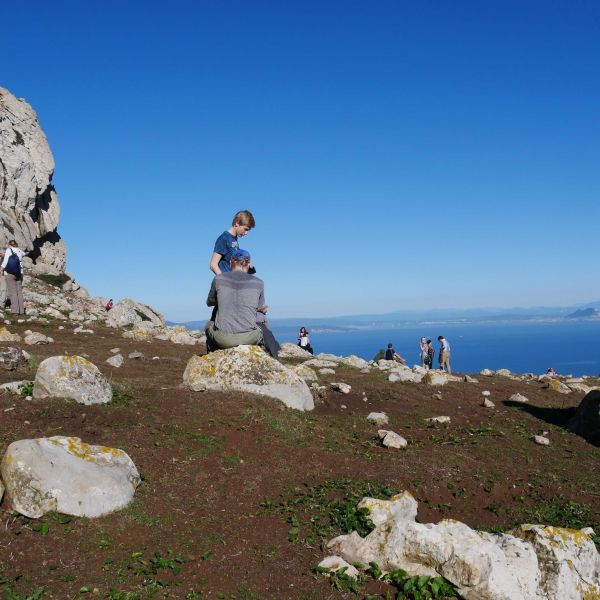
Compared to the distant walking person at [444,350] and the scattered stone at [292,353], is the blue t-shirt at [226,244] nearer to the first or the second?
the scattered stone at [292,353]

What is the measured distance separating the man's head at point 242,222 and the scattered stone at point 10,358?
7.41 metres

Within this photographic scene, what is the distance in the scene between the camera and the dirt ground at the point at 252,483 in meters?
6.84

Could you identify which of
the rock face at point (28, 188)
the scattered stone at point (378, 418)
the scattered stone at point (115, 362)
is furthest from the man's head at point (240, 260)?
the rock face at point (28, 188)

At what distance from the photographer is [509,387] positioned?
22766 mm

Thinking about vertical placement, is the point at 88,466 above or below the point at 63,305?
below

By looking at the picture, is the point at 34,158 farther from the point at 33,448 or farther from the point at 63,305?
the point at 33,448

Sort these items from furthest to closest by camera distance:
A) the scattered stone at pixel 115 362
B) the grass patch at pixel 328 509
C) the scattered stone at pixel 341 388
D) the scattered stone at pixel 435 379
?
the scattered stone at pixel 435 379 < the scattered stone at pixel 115 362 < the scattered stone at pixel 341 388 < the grass patch at pixel 328 509

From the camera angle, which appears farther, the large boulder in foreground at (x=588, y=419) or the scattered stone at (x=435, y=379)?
the scattered stone at (x=435, y=379)

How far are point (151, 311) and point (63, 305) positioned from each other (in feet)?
67.9

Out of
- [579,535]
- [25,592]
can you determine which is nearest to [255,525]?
[25,592]

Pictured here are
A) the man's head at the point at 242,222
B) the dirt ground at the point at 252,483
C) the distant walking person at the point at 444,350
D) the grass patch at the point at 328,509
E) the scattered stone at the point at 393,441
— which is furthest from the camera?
the distant walking person at the point at 444,350

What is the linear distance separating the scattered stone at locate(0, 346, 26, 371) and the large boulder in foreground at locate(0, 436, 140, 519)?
709 cm

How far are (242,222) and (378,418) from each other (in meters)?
6.69

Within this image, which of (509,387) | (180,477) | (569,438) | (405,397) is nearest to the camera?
(180,477)
